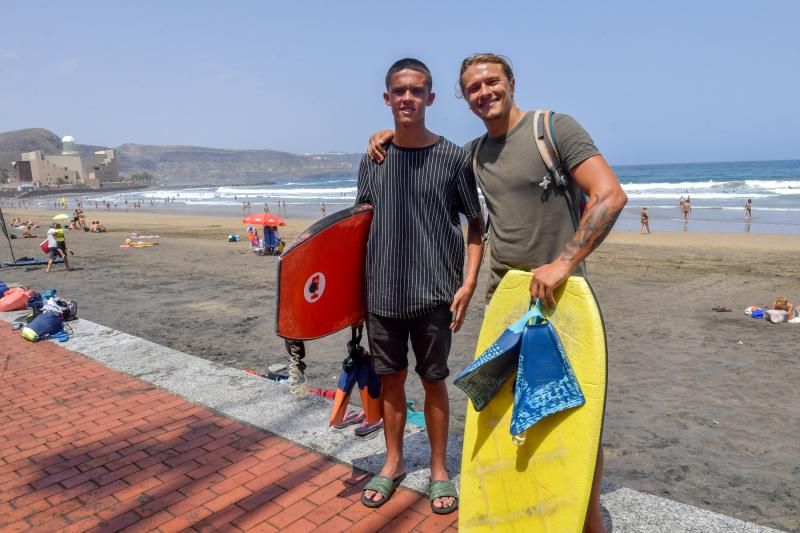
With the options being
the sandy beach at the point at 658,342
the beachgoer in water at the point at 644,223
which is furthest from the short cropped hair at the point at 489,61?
the beachgoer in water at the point at 644,223

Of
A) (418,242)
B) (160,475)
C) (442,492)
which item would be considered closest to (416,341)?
(418,242)

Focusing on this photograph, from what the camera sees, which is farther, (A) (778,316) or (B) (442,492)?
(A) (778,316)

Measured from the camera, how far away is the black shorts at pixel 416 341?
294cm

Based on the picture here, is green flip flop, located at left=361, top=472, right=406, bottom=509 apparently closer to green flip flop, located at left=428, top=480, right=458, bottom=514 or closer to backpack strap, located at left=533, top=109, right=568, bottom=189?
green flip flop, located at left=428, top=480, right=458, bottom=514

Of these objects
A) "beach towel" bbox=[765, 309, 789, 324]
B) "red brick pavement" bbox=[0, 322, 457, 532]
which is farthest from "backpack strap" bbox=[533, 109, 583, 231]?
"beach towel" bbox=[765, 309, 789, 324]

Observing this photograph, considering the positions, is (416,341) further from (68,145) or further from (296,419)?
(68,145)

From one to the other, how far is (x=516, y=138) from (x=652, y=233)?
22.6 meters

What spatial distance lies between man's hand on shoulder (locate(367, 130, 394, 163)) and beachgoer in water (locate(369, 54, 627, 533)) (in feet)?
1.72

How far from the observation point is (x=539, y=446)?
2.32 metres

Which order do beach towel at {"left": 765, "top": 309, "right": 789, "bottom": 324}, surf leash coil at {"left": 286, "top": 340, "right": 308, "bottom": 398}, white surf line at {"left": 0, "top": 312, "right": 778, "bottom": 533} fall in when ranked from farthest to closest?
beach towel at {"left": 765, "top": 309, "right": 789, "bottom": 324}
surf leash coil at {"left": 286, "top": 340, "right": 308, "bottom": 398}
white surf line at {"left": 0, "top": 312, "right": 778, "bottom": 533}

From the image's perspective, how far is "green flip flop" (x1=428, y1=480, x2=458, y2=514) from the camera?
9.75 feet

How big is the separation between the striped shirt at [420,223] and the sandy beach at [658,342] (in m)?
2.37

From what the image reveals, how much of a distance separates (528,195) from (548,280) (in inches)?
14.7

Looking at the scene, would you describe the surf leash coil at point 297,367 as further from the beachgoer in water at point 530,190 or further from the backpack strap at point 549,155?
the backpack strap at point 549,155
